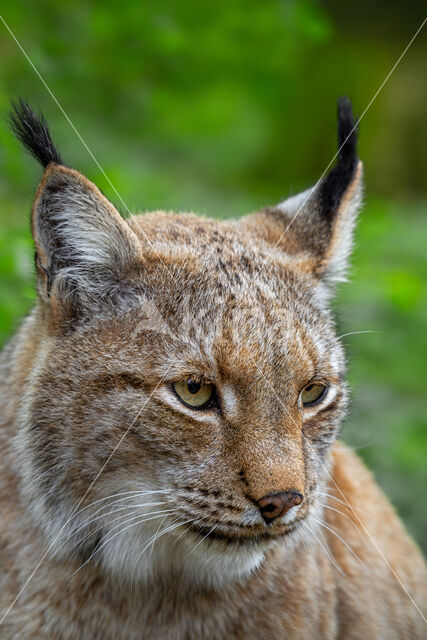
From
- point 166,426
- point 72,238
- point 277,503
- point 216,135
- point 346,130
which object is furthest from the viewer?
point 216,135

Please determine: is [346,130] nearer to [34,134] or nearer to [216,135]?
→ [34,134]

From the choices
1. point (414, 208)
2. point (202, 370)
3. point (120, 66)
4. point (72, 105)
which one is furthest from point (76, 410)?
point (414, 208)

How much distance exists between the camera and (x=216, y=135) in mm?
11188

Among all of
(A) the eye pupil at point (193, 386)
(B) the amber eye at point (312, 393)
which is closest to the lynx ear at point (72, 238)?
(A) the eye pupil at point (193, 386)

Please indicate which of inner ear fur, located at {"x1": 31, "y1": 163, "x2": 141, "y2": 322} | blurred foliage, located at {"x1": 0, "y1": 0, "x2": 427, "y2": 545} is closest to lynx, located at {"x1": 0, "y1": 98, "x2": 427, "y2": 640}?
inner ear fur, located at {"x1": 31, "y1": 163, "x2": 141, "y2": 322}

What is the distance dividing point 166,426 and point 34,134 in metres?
1.16

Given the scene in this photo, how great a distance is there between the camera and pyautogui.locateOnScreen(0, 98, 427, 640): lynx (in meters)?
3.13

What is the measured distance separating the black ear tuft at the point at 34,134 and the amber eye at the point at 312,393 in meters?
1.27

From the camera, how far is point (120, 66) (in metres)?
6.57

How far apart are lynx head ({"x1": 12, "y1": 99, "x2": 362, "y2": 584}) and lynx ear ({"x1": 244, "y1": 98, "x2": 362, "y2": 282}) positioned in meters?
0.28

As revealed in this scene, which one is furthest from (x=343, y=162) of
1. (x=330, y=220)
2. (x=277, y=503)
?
(x=277, y=503)

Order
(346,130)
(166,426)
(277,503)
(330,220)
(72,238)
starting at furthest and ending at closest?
(330,220) < (346,130) < (72,238) < (166,426) < (277,503)

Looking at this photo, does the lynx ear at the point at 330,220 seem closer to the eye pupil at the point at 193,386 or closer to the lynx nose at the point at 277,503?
the eye pupil at the point at 193,386

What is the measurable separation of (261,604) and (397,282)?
4313mm
